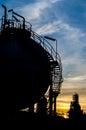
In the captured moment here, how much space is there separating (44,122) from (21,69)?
5640 millimetres

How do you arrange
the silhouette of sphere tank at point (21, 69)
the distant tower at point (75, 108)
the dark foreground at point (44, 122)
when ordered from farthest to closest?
the distant tower at point (75, 108) < the dark foreground at point (44, 122) < the silhouette of sphere tank at point (21, 69)

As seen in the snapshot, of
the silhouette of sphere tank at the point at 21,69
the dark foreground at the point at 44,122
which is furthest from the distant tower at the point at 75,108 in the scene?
the silhouette of sphere tank at the point at 21,69

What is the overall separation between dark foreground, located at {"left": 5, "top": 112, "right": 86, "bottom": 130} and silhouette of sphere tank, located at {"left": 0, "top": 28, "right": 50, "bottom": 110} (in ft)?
3.86

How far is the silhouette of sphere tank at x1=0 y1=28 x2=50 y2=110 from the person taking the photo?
25016 mm

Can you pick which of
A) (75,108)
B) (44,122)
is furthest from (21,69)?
(75,108)

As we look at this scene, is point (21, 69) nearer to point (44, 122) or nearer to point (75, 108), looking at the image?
point (44, 122)

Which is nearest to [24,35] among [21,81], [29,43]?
[29,43]

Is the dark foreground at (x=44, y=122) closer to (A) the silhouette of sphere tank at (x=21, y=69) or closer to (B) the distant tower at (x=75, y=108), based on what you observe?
(A) the silhouette of sphere tank at (x=21, y=69)

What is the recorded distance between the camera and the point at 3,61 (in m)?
25.2

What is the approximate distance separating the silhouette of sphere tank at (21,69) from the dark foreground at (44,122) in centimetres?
118

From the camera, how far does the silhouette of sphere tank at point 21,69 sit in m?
25.0

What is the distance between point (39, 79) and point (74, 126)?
613cm

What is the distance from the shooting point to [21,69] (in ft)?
83.3

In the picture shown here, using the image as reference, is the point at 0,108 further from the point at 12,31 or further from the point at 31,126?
the point at 12,31
